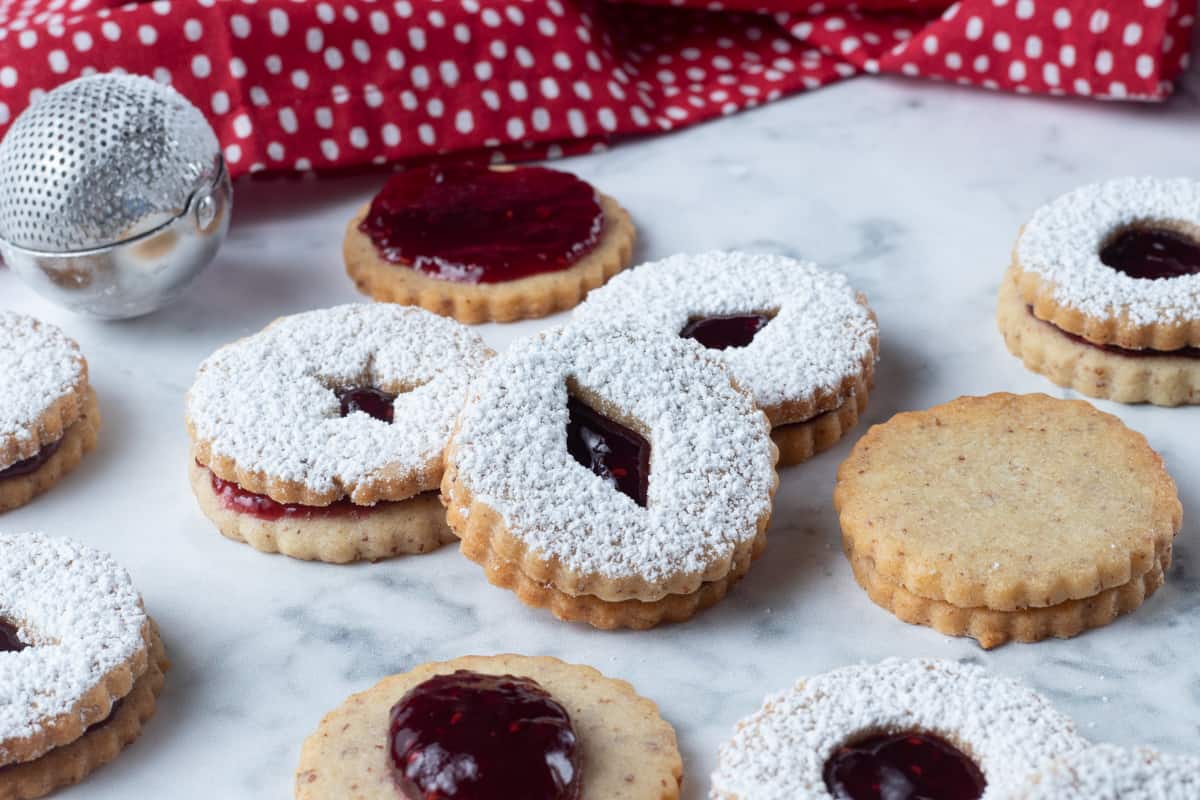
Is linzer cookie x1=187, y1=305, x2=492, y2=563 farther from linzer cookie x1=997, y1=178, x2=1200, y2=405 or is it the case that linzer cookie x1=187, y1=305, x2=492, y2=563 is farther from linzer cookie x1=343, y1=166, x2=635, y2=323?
linzer cookie x1=997, y1=178, x2=1200, y2=405

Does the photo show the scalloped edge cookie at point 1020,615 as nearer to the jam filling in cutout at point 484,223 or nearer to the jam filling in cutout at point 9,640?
the jam filling in cutout at point 484,223

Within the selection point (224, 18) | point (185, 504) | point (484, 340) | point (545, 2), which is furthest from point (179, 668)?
point (545, 2)

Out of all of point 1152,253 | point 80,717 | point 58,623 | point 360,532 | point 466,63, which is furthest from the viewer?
point 466,63

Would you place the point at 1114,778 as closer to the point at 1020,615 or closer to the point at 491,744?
the point at 1020,615

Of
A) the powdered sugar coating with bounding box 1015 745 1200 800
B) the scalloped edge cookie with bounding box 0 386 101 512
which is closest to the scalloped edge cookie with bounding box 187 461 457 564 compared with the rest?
the scalloped edge cookie with bounding box 0 386 101 512

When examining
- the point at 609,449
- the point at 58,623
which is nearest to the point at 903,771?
the point at 609,449

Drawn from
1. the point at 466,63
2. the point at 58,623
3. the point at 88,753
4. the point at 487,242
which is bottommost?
the point at 88,753

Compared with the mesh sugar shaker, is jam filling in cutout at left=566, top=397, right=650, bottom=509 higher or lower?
lower
